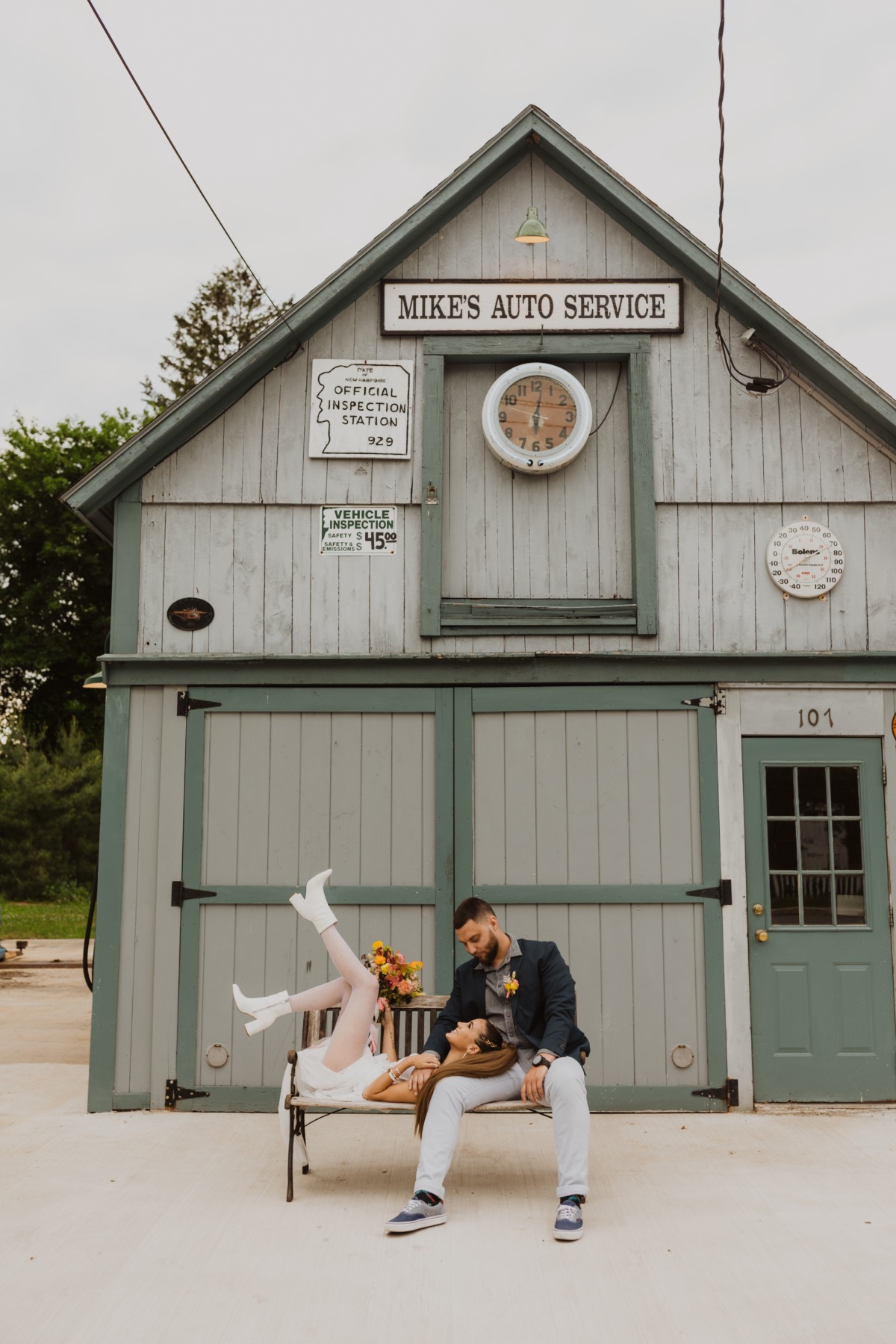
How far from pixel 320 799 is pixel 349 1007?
6.12 ft

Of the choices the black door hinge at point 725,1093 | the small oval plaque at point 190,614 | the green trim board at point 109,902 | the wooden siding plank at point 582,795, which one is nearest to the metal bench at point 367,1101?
the wooden siding plank at point 582,795

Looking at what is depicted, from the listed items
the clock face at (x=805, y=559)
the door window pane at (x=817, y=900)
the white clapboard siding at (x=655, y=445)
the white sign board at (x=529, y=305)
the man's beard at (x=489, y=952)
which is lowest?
the man's beard at (x=489, y=952)

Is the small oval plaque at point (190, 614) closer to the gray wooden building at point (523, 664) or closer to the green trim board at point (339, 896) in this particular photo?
the gray wooden building at point (523, 664)

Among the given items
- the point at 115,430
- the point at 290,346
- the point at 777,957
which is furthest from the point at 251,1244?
the point at 115,430

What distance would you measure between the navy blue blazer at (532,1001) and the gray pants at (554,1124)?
184 millimetres

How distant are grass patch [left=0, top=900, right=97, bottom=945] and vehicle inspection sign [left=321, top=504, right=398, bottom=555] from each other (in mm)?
10600

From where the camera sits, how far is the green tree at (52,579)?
92.5 ft

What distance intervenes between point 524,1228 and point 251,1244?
1.07 m

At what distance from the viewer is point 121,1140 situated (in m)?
6.16

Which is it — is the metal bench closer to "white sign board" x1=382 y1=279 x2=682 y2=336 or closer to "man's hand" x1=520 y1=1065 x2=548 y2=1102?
"man's hand" x1=520 y1=1065 x2=548 y2=1102

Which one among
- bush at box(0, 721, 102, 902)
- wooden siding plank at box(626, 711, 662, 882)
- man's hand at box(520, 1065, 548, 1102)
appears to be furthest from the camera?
bush at box(0, 721, 102, 902)

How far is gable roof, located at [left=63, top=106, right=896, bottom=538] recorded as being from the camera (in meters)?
7.05

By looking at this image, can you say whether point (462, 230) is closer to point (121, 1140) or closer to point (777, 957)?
point (777, 957)

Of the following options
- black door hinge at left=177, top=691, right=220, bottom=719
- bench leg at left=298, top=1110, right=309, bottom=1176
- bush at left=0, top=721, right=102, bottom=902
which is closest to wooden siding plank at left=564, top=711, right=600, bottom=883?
black door hinge at left=177, top=691, right=220, bottom=719
